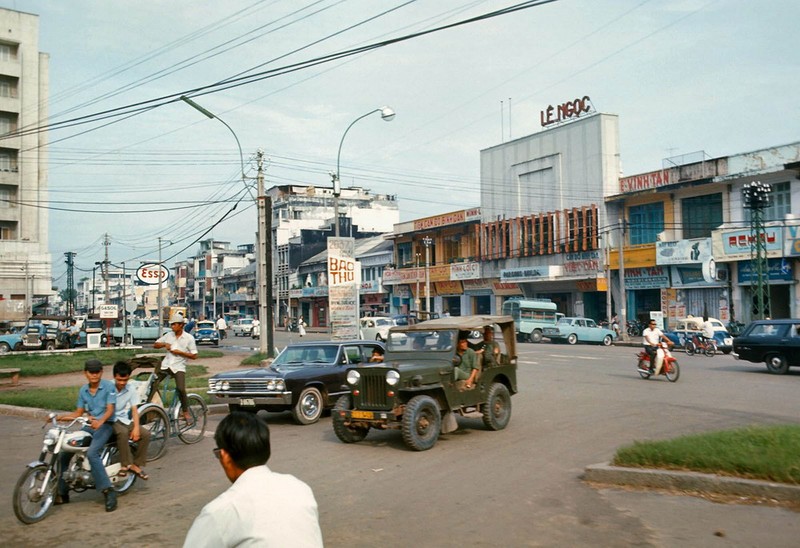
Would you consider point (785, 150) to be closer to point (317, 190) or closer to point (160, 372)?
point (160, 372)

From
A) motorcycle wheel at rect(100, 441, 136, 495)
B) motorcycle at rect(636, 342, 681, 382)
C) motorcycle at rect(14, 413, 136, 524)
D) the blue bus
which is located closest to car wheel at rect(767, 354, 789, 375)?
motorcycle at rect(636, 342, 681, 382)

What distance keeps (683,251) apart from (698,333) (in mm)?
10638

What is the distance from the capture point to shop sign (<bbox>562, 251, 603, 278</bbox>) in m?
47.9

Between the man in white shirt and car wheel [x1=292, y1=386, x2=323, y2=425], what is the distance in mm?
10216

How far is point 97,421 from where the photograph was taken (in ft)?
24.4

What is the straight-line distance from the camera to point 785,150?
36.3 meters

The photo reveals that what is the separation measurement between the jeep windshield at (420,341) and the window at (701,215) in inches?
1330

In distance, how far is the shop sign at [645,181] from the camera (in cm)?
4312

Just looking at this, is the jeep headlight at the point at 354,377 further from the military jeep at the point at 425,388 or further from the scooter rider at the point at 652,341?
the scooter rider at the point at 652,341

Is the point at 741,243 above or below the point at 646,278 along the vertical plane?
above

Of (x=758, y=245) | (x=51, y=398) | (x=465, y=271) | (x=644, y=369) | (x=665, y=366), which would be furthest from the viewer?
(x=465, y=271)

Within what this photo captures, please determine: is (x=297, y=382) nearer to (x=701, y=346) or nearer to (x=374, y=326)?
(x=701, y=346)

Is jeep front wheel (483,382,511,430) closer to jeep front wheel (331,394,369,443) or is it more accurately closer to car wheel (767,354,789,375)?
jeep front wheel (331,394,369,443)

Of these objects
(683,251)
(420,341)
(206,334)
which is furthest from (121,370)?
(206,334)
